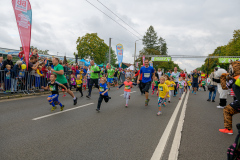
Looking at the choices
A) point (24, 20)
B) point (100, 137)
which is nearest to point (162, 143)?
point (100, 137)

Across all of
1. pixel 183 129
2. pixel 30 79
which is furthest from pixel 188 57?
pixel 183 129

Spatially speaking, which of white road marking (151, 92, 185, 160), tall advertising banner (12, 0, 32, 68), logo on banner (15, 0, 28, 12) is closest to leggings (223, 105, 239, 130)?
white road marking (151, 92, 185, 160)

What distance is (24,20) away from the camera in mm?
10820

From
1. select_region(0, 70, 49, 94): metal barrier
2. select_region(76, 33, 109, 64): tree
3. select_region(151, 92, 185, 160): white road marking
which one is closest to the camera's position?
select_region(151, 92, 185, 160): white road marking

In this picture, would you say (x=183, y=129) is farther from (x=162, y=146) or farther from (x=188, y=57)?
(x=188, y=57)

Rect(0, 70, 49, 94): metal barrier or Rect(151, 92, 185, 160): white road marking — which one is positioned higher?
Rect(0, 70, 49, 94): metal barrier

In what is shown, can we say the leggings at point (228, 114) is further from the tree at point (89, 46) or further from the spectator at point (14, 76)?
the tree at point (89, 46)

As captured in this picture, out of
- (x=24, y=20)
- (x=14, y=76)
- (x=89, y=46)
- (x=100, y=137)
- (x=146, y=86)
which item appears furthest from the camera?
(x=89, y=46)

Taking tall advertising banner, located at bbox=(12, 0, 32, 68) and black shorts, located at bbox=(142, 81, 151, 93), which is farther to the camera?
tall advertising banner, located at bbox=(12, 0, 32, 68)

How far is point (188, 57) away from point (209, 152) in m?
48.1

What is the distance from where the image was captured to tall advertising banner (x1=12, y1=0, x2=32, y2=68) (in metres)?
10.4

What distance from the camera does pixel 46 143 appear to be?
382 cm

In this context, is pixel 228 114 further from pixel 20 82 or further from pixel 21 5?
pixel 21 5

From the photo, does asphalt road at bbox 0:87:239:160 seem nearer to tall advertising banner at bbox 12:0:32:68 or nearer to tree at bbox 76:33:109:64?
tall advertising banner at bbox 12:0:32:68
